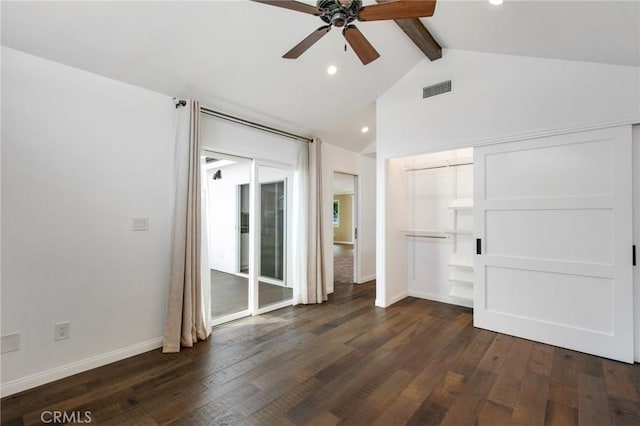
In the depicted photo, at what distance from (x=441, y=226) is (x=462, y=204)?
1.83 feet

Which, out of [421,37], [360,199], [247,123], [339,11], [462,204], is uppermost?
[421,37]

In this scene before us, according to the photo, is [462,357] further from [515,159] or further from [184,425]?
[184,425]

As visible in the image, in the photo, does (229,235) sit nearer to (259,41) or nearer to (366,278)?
(366,278)

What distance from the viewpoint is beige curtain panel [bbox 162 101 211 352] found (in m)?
2.98

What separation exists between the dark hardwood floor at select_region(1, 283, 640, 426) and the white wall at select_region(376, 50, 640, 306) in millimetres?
1588

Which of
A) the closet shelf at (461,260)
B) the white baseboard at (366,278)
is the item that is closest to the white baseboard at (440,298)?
the closet shelf at (461,260)

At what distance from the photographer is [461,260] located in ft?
14.2

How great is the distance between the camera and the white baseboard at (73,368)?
7.34 feet

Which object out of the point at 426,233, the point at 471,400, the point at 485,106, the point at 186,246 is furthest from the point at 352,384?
the point at 485,106

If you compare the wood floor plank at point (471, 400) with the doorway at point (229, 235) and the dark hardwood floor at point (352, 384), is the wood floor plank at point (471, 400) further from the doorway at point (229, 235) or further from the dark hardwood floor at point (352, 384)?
the doorway at point (229, 235)

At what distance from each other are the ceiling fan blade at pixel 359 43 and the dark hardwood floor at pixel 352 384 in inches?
107

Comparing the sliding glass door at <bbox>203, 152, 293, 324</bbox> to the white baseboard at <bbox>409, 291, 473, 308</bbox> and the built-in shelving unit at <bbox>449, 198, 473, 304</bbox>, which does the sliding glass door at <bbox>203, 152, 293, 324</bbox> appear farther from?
the built-in shelving unit at <bbox>449, 198, 473, 304</bbox>

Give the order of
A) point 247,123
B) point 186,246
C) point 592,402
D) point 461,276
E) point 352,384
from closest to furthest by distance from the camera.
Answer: point 592,402 < point 352,384 < point 186,246 < point 247,123 < point 461,276

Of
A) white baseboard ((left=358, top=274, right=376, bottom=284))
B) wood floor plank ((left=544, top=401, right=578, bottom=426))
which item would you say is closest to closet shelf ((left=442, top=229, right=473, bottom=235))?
white baseboard ((left=358, top=274, right=376, bottom=284))
